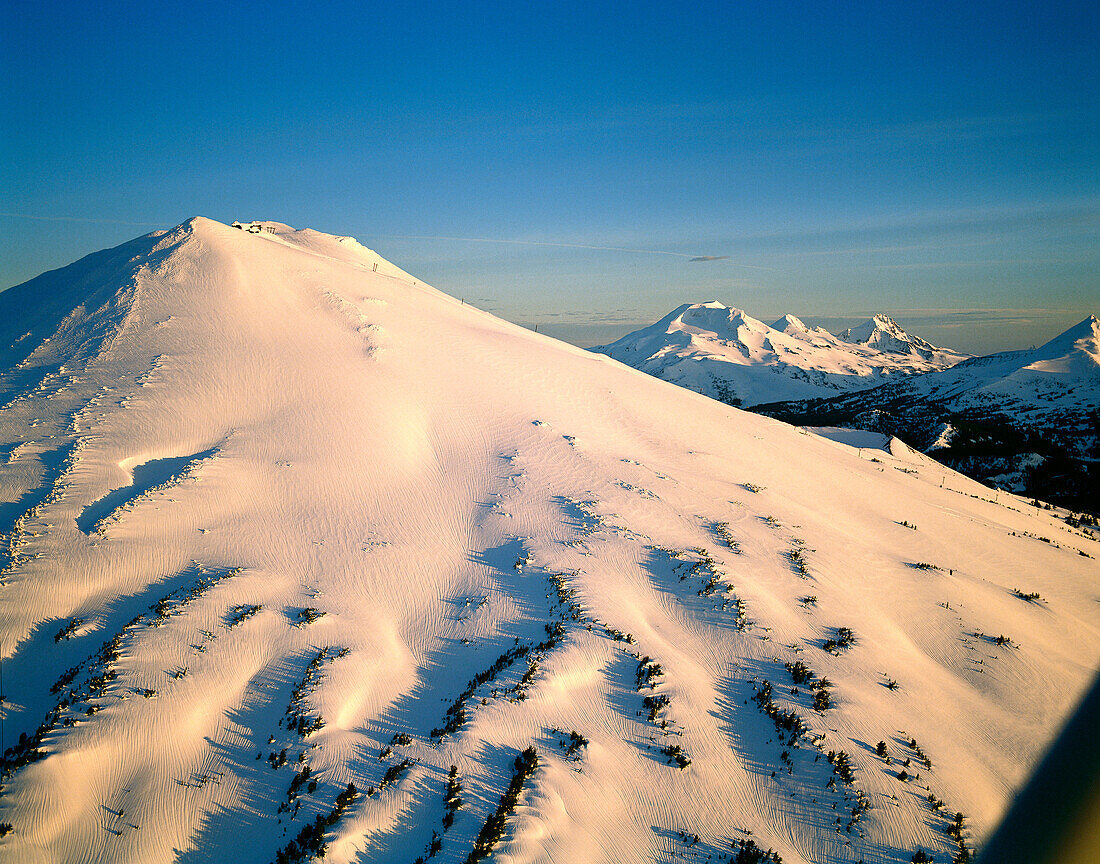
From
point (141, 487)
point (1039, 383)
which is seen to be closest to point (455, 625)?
point (141, 487)

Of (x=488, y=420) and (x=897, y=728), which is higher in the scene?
(x=488, y=420)

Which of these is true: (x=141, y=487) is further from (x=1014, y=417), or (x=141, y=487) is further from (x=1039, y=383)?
(x=1039, y=383)

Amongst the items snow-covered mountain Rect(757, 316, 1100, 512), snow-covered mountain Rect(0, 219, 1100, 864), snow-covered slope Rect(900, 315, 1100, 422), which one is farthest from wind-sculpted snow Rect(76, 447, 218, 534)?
snow-covered slope Rect(900, 315, 1100, 422)

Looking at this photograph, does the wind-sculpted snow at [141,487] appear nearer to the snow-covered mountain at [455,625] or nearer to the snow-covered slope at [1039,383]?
the snow-covered mountain at [455,625]

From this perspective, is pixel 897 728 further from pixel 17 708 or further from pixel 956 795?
pixel 17 708

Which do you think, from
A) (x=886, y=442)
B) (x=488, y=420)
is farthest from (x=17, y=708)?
(x=886, y=442)

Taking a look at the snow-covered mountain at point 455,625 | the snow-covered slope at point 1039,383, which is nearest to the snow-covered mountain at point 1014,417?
the snow-covered slope at point 1039,383

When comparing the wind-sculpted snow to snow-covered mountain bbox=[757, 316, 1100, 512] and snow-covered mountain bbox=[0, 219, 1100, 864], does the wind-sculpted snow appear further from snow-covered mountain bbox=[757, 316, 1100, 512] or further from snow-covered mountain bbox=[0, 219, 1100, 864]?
snow-covered mountain bbox=[757, 316, 1100, 512]
